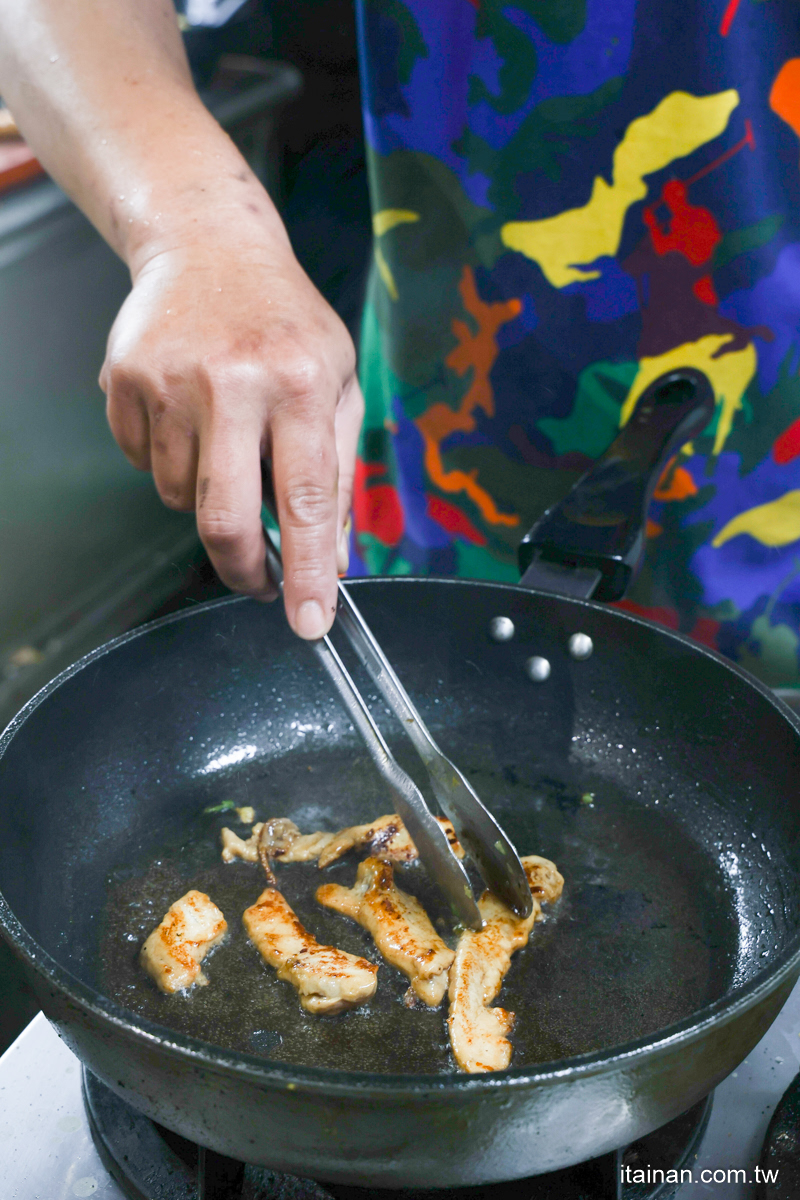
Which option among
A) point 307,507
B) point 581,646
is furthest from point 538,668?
point 307,507

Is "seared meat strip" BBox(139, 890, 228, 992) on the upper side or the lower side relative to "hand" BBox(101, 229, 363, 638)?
lower

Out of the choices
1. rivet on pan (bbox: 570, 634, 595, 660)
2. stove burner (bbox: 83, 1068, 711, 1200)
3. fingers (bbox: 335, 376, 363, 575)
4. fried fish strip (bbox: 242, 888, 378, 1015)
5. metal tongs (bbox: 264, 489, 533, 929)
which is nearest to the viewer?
stove burner (bbox: 83, 1068, 711, 1200)

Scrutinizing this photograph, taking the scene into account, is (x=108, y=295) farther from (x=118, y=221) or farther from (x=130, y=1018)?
(x=130, y=1018)

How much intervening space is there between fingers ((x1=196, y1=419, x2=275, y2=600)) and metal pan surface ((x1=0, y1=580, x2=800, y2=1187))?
0.25 m

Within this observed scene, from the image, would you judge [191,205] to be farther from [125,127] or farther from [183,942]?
[183,942]

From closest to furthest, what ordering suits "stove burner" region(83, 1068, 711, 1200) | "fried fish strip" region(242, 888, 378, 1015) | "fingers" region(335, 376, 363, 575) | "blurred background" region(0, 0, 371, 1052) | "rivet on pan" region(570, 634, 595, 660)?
"stove burner" region(83, 1068, 711, 1200) < "fried fish strip" region(242, 888, 378, 1015) < "fingers" region(335, 376, 363, 575) < "rivet on pan" region(570, 634, 595, 660) < "blurred background" region(0, 0, 371, 1052)

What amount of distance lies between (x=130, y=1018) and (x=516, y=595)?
0.69 m

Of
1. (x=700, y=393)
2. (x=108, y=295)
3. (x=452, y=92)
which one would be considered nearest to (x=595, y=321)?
(x=700, y=393)

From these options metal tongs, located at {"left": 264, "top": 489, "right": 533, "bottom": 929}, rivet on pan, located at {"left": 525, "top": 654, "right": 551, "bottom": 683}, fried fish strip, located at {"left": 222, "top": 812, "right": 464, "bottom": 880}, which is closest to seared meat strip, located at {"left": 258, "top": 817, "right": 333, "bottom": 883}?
fried fish strip, located at {"left": 222, "top": 812, "right": 464, "bottom": 880}

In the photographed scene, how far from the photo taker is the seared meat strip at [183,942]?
808 millimetres

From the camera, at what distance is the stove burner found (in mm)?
671

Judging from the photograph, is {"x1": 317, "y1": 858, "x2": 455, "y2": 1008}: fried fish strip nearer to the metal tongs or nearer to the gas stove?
the metal tongs

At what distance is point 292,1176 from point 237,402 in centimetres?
61

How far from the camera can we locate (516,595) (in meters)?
1.14
